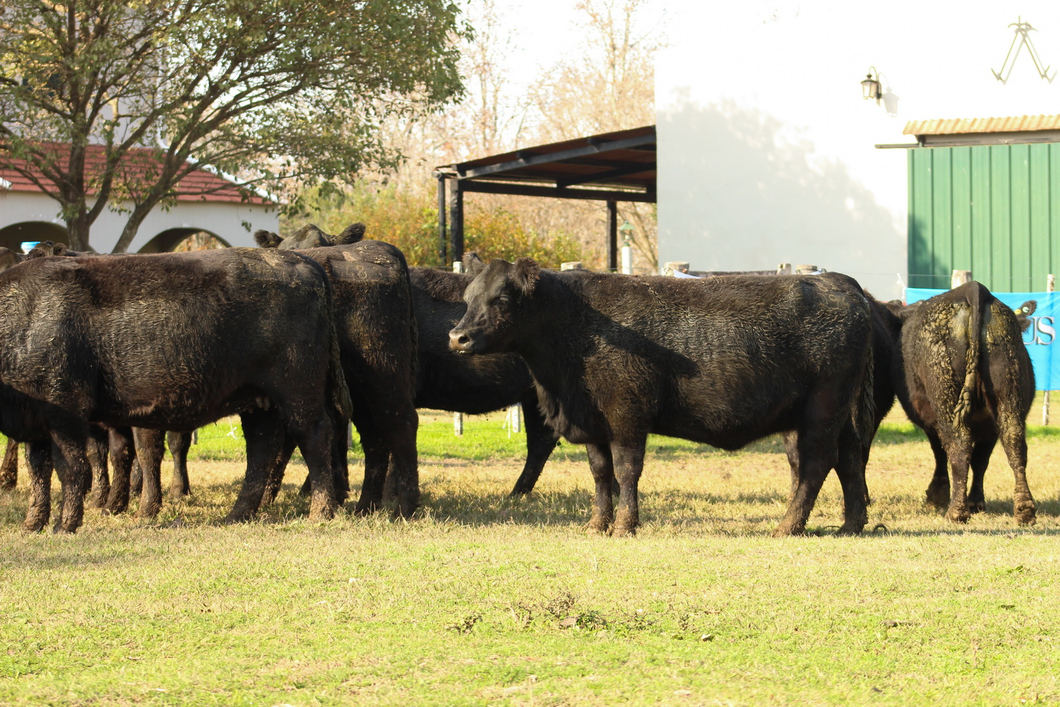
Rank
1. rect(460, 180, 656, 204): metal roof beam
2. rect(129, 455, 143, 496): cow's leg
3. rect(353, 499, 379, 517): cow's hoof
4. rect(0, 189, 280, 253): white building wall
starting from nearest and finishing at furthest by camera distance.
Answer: rect(353, 499, 379, 517): cow's hoof
rect(129, 455, 143, 496): cow's leg
rect(460, 180, 656, 204): metal roof beam
rect(0, 189, 280, 253): white building wall

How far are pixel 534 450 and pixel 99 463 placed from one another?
12.6ft

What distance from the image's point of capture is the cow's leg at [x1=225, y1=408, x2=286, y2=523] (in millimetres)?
8891

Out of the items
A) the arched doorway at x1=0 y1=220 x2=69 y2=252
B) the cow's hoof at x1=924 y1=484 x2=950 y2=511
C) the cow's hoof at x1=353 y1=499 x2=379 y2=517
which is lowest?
the cow's hoof at x1=924 y1=484 x2=950 y2=511

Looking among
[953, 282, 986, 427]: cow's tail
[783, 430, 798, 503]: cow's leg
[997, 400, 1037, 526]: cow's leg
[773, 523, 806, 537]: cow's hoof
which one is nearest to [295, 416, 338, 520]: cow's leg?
[773, 523, 806, 537]: cow's hoof

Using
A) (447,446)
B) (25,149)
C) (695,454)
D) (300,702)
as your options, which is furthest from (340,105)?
(300,702)

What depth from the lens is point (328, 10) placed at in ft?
58.8

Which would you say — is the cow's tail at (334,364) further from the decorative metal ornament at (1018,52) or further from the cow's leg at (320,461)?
the decorative metal ornament at (1018,52)

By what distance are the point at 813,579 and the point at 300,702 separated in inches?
120

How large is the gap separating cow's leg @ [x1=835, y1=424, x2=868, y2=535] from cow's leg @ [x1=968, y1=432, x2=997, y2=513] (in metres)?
1.64

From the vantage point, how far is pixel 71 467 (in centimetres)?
812

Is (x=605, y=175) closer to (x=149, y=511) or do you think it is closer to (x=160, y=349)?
(x=149, y=511)

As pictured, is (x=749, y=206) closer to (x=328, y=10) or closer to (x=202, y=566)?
(x=328, y=10)

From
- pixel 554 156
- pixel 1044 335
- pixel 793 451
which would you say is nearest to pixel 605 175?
pixel 554 156

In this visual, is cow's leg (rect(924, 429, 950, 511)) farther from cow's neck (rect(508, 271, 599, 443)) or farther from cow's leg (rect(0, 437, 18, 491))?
cow's leg (rect(0, 437, 18, 491))
